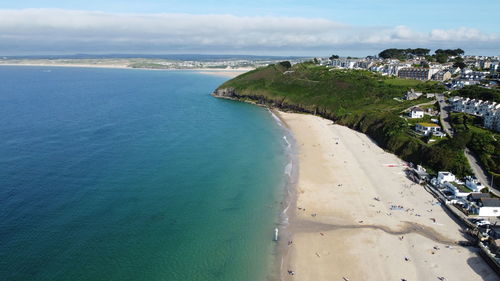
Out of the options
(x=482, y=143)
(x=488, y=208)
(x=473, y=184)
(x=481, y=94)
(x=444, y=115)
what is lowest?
(x=488, y=208)

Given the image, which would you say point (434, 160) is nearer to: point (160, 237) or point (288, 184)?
point (288, 184)

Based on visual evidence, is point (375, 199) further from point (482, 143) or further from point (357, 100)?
point (357, 100)

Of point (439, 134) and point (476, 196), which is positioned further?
point (439, 134)

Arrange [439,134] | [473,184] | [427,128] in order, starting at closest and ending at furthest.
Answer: [473,184], [439,134], [427,128]

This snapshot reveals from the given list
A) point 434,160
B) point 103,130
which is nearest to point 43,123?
point 103,130

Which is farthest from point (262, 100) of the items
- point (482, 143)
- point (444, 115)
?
point (482, 143)

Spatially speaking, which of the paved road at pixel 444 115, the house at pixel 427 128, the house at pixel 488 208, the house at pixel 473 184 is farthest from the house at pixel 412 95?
the house at pixel 488 208

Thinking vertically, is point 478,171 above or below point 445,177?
above

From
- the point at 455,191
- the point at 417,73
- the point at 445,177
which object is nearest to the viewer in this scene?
the point at 455,191
